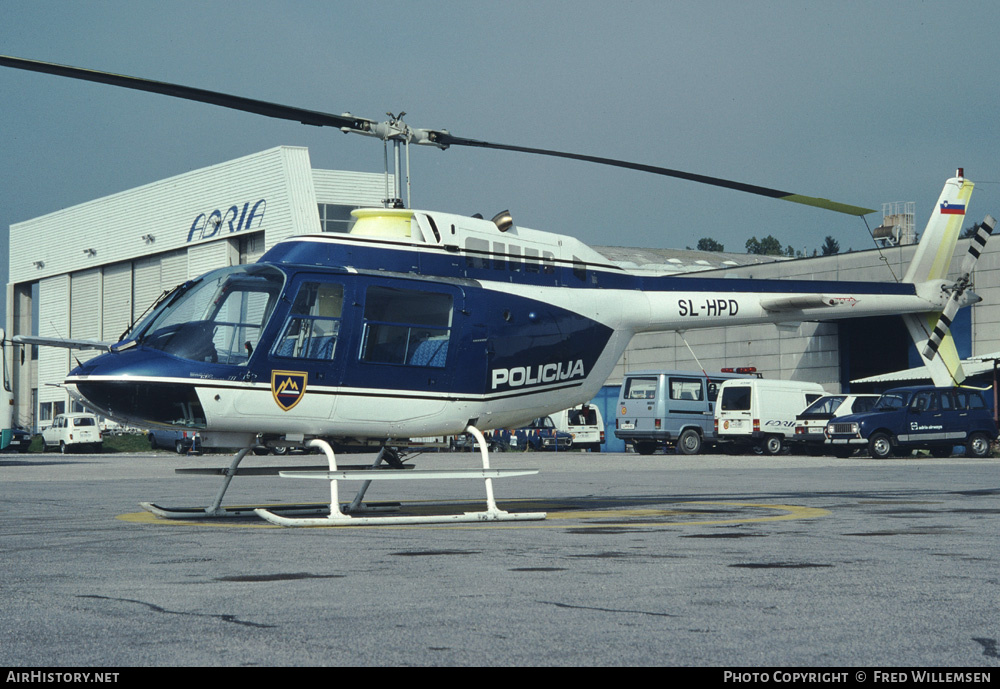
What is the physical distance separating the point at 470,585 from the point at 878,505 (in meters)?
6.99

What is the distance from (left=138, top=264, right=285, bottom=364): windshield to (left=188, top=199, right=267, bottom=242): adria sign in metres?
40.2

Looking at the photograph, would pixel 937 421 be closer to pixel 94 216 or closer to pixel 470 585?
pixel 470 585

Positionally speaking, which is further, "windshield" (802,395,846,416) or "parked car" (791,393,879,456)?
"windshield" (802,395,846,416)

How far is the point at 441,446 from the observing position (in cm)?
1076

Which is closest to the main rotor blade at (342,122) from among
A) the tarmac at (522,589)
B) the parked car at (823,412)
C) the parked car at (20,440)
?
the tarmac at (522,589)

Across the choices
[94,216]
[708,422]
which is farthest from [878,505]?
[94,216]

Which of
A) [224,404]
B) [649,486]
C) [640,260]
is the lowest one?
[649,486]

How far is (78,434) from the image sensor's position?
4200 cm

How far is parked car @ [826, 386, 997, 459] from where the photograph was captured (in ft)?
90.2

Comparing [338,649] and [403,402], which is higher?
[403,402]

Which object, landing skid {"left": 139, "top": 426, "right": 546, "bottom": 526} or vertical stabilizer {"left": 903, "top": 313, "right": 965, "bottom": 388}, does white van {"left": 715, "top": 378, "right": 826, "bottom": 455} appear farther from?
landing skid {"left": 139, "top": 426, "right": 546, "bottom": 526}

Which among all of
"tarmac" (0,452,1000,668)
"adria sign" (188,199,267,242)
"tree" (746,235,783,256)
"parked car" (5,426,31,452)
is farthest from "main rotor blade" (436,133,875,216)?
"tree" (746,235,783,256)

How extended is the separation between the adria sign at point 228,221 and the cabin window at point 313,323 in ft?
132

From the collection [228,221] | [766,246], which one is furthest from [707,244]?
[228,221]
